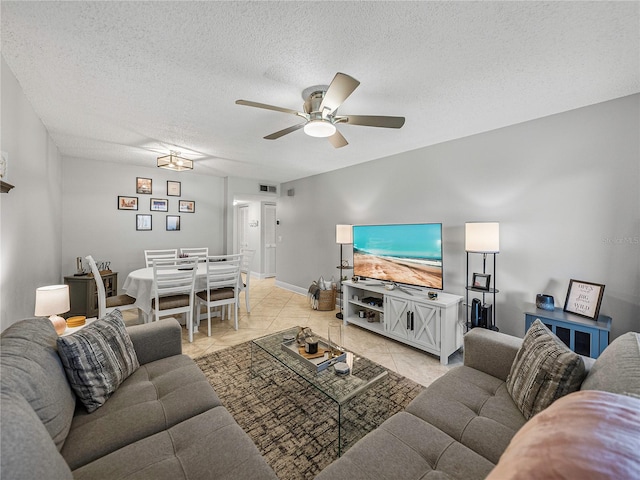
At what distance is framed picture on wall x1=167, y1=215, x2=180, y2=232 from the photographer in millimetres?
5059

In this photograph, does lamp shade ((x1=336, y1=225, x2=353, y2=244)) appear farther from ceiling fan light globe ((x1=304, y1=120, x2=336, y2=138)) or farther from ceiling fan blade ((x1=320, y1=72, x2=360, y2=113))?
ceiling fan blade ((x1=320, y1=72, x2=360, y2=113))

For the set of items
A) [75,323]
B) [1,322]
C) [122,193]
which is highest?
[122,193]

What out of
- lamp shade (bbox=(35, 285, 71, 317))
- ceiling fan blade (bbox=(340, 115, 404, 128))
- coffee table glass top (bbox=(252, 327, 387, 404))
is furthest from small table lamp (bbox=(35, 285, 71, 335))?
ceiling fan blade (bbox=(340, 115, 404, 128))

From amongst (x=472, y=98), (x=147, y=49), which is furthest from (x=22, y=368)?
(x=472, y=98)

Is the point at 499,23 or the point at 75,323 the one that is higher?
the point at 499,23

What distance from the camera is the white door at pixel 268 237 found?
7129 millimetres

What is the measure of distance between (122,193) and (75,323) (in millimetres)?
3101

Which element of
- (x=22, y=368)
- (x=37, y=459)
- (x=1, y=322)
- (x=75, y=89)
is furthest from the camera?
(x=75, y=89)

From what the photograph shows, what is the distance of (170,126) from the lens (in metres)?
2.85

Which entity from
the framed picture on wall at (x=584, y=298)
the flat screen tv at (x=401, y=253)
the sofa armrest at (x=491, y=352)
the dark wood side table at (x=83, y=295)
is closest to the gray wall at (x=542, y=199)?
the framed picture on wall at (x=584, y=298)

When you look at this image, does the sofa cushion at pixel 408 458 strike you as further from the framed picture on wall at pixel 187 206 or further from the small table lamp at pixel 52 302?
the framed picture on wall at pixel 187 206

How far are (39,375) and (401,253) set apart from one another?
10.4ft

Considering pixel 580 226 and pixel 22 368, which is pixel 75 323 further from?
pixel 580 226

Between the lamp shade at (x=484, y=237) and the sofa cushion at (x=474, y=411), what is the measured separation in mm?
1349
